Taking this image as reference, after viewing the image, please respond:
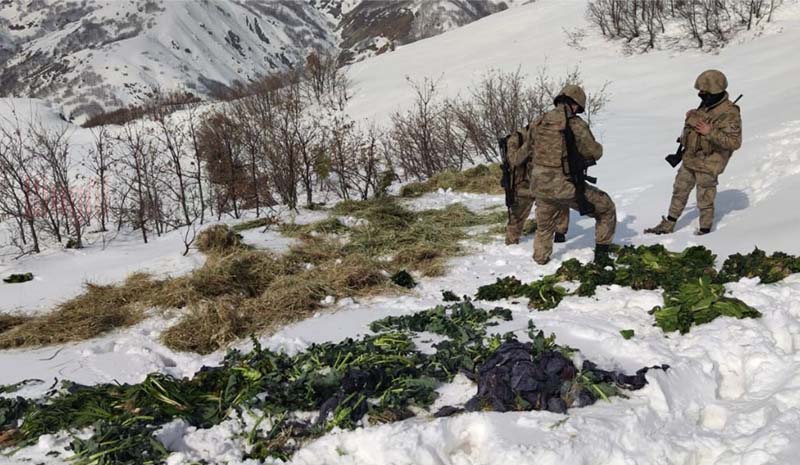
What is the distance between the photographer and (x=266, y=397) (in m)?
2.78

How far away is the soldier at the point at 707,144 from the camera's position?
480 centimetres

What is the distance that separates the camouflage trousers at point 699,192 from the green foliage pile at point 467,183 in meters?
3.76

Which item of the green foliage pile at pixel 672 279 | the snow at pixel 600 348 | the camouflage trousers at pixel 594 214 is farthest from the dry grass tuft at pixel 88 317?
the camouflage trousers at pixel 594 214

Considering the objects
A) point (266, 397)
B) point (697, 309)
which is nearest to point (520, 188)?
point (697, 309)

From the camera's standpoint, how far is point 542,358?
286cm

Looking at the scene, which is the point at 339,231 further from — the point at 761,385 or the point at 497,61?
the point at 497,61

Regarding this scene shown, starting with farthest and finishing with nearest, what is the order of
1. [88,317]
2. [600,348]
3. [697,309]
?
Answer: [88,317]
[697,309]
[600,348]

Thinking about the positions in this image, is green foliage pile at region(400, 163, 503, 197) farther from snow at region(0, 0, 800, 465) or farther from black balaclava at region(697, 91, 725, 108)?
black balaclava at region(697, 91, 725, 108)

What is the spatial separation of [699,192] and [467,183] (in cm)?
493

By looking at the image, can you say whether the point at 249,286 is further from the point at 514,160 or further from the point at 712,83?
the point at 712,83

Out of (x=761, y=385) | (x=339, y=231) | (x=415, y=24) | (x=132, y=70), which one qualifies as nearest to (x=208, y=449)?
(x=761, y=385)

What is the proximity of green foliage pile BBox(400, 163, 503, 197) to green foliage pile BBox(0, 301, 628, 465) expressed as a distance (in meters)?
6.11

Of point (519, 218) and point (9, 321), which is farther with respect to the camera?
point (519, 218)

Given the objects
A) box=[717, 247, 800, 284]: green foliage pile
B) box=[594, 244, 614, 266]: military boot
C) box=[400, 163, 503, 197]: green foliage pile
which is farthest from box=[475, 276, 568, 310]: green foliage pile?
box=[400, 163, 503, 197]: green foliage pile
